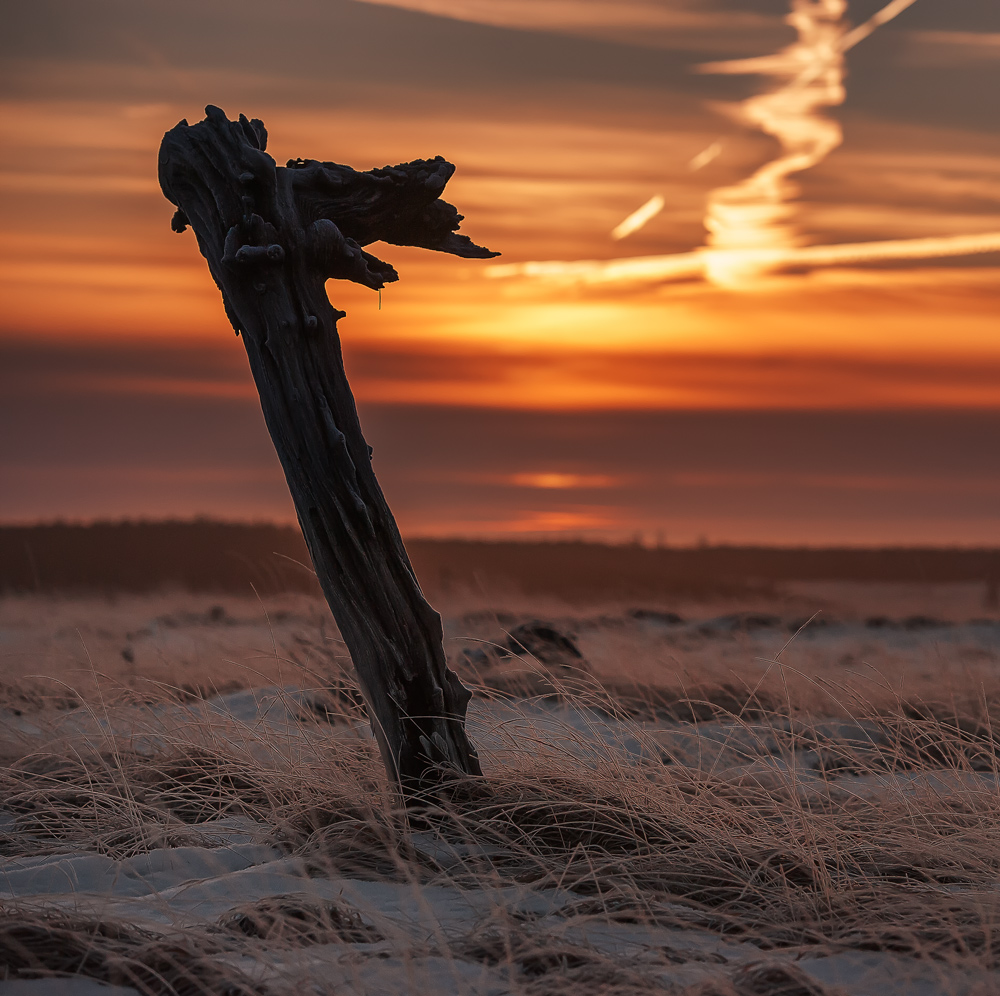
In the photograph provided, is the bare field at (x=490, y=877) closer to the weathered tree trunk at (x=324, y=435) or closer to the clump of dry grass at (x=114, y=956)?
the clump of dry grass at (x=114, y=956)

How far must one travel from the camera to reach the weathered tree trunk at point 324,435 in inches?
162

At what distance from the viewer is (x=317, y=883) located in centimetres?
362

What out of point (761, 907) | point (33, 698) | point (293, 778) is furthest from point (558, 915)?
point (33, 698)

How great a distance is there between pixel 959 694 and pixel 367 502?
6.02m

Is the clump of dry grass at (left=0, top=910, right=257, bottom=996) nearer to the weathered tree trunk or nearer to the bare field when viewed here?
the bare field

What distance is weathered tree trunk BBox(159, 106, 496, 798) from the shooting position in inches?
162

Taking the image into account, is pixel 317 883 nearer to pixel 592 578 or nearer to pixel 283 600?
pixel 283 600

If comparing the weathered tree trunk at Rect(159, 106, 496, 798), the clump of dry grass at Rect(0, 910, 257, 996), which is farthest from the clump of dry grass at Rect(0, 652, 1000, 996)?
the weathered tree trunk at Rect(159, 106, 496, 798)

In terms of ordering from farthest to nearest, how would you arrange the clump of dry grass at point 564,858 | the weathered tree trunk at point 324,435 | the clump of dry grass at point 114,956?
the weathered tree trunk at point 324,435, the clump of dry grass at point 564,858, the clump of dry grass at point 114,956

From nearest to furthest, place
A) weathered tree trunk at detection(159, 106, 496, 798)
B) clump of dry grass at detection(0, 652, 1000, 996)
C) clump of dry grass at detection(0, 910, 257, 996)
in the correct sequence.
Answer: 1. clump of dry grass at detection(0, 910, 257, 996)
2. clump of dry grass at detection(0, 652, 1000, 996)
3. weathered tree trunk at detection(159, 106, 496, 798)

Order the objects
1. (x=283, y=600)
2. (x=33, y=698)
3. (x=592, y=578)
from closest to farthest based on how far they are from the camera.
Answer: (x=33, y=698)
(x=283, y=600)
(x=592, y=578)

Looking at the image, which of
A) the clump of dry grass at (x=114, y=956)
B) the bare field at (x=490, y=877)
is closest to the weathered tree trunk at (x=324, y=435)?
the bare field at (x=490, y=877)

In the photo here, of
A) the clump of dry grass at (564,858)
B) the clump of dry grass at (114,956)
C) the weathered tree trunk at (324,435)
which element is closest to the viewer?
the clump of dry grass at (114,956)

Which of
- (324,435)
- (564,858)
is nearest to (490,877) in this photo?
(564,858)
